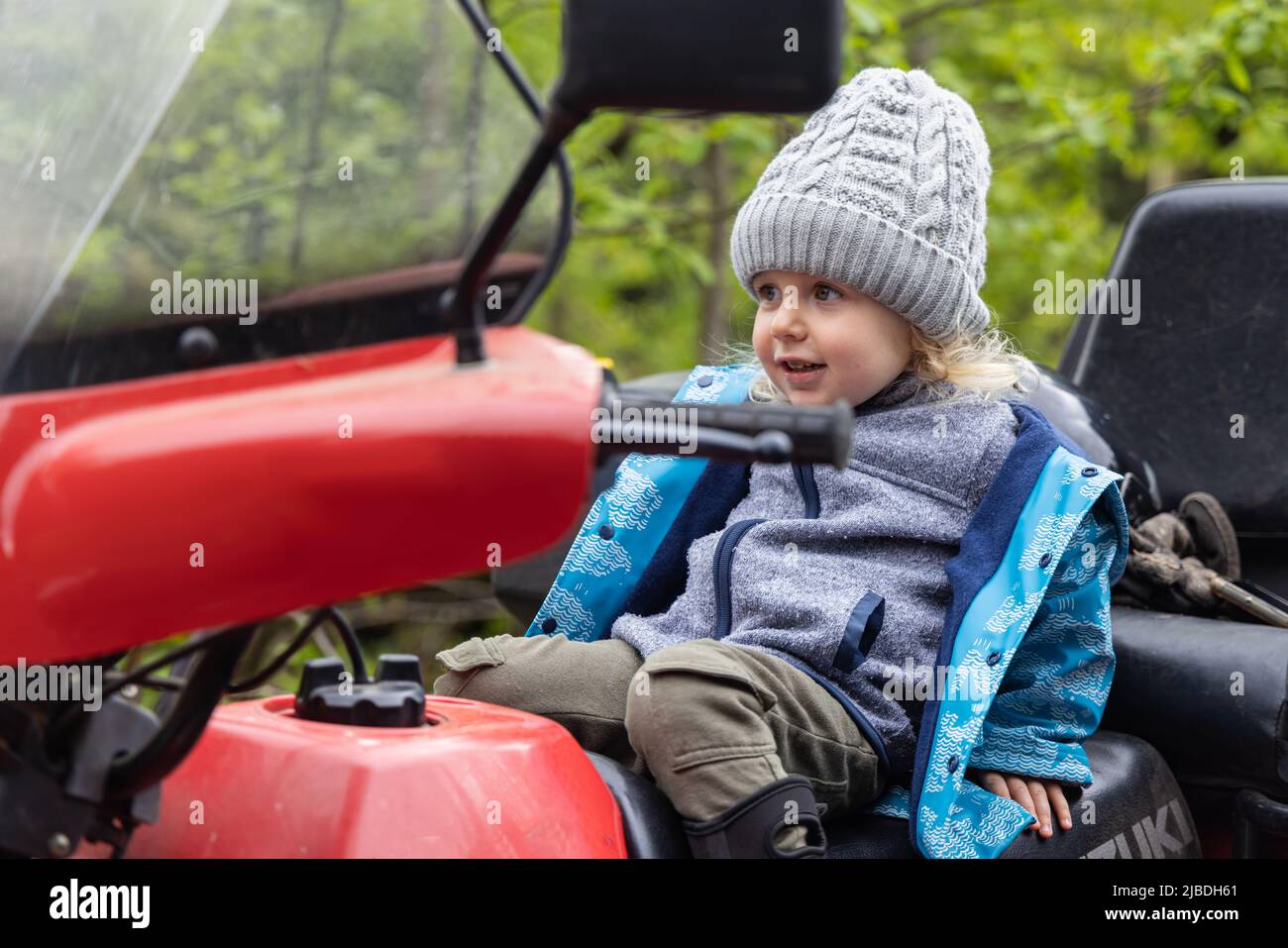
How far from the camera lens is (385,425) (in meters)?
1.14

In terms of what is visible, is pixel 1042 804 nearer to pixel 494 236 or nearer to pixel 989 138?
pixel 494 236

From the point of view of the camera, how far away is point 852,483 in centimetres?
226

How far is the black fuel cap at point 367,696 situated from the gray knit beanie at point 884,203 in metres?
0.90

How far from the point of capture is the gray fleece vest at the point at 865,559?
6.74 ft

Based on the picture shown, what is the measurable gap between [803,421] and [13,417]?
0.61m

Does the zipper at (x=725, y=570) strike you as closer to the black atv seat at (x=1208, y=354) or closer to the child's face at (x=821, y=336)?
the child's face at (x=821, y=336)

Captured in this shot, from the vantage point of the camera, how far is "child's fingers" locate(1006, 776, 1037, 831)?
6.82ft

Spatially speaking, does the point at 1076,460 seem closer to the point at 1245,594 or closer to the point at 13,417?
the point at 1245,594

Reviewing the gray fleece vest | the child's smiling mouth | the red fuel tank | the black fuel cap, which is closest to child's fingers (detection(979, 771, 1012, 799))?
the gray fleece vest

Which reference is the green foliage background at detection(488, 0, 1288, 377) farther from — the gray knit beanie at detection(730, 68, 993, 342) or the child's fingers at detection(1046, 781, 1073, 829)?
the child's fingers at detection(1046, 781, 1073, 829)

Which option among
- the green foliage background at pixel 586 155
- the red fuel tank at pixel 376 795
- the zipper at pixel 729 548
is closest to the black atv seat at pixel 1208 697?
the zipper at pixel 729 548

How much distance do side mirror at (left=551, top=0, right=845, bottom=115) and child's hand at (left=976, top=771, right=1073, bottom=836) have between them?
1.27 m

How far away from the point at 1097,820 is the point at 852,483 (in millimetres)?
556
